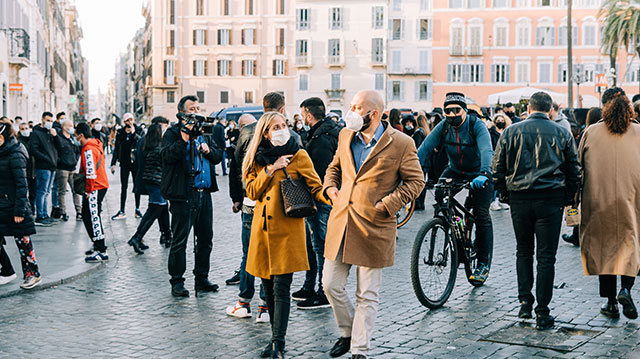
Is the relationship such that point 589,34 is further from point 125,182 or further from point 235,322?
point 235,322

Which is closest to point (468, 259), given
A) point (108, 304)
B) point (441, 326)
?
point (441, 326)

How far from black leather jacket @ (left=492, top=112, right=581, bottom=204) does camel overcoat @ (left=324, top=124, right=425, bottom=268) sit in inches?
52.3

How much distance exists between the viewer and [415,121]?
1692 centimetres

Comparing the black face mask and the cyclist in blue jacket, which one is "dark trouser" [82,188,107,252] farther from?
the black face mask

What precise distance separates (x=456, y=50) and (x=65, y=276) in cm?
6204

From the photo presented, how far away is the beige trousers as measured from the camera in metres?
5.46

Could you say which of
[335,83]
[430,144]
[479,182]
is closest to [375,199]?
[479,182]

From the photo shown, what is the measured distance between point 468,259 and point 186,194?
2.84 meters

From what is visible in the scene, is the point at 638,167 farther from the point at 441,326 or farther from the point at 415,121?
the point at 415,121

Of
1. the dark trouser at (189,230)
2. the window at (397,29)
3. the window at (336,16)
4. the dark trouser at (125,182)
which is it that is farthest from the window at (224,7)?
the dark trouser at (189,230)

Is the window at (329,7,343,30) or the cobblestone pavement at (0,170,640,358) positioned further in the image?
the window at (329,7,343,30)

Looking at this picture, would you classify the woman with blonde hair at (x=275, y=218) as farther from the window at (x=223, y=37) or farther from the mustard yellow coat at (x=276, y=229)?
the window at (x=223, y=37)

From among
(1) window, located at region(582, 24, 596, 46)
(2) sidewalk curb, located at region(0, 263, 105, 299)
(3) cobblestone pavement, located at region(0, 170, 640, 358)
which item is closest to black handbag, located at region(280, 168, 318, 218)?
(3) cobblestone pavement, located at region(0, 170, 640, 358)

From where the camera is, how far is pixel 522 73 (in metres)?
66.8
